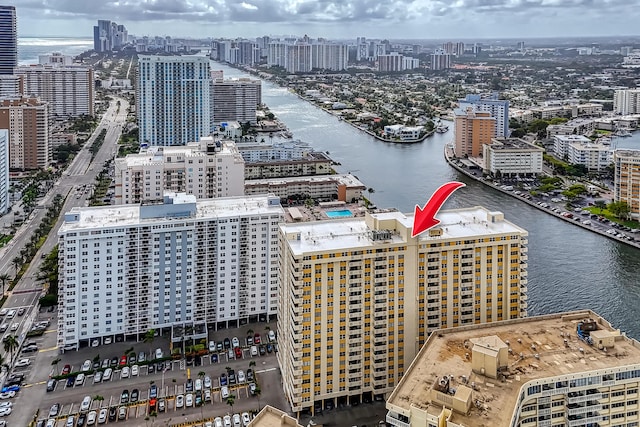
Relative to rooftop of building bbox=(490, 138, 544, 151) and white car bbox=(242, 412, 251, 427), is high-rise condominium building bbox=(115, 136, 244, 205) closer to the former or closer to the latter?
white car bbox=(242, 412, 251, 427)

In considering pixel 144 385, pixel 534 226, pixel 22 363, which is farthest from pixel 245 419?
pixel 534 226

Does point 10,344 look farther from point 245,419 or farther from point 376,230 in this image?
point 376,230

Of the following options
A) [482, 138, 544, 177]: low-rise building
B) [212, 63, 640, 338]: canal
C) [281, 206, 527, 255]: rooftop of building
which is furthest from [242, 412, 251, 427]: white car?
[482, 138, 544, 177]: low-rise building

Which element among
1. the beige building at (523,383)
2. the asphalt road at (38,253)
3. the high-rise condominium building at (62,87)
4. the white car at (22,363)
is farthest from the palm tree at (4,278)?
the high-rise condominium building at (62,87)

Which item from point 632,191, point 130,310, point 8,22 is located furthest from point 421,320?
point 8,22

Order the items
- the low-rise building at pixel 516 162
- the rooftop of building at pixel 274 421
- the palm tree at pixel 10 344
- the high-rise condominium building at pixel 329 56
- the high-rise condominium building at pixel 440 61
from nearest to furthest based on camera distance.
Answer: the rooftop of building at pixel 274 421 < the palm tree at pixel 10 344 < the low-rise building at pixel 516 162 < the high-rise condominium building at pixel 329 56 < the high-rise condominium building at pixel 440 61

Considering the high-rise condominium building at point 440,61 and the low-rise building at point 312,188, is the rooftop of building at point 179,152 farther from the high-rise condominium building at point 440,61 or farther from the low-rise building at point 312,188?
the high-rise condominium building at point 440,61

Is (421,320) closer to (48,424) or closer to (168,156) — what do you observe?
(48,424)
